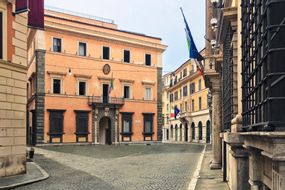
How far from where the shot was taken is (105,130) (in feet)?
156

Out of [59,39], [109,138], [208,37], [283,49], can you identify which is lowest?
[109,138]

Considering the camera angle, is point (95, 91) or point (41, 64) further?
point (95, 91)

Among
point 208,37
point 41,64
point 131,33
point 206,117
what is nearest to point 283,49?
point 208,37

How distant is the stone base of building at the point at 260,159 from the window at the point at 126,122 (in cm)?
4027

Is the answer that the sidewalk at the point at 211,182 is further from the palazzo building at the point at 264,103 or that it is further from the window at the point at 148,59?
the window at the point at 148,59

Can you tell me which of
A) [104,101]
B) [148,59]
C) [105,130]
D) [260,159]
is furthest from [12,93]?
[148,59]

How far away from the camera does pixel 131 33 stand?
47812 mm

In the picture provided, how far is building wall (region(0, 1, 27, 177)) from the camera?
47.4ft

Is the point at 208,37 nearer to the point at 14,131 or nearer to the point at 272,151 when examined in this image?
the point at 14,131

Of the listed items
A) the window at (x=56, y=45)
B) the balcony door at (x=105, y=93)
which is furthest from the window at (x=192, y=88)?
the window at (x=56, y=45)

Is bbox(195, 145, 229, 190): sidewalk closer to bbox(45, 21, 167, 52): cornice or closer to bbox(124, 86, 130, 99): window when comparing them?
bbox(45, 21, 167, 52): cornice

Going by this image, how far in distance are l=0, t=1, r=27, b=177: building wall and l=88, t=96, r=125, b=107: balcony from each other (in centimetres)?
2854

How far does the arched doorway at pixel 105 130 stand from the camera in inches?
1838

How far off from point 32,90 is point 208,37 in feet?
90.2
